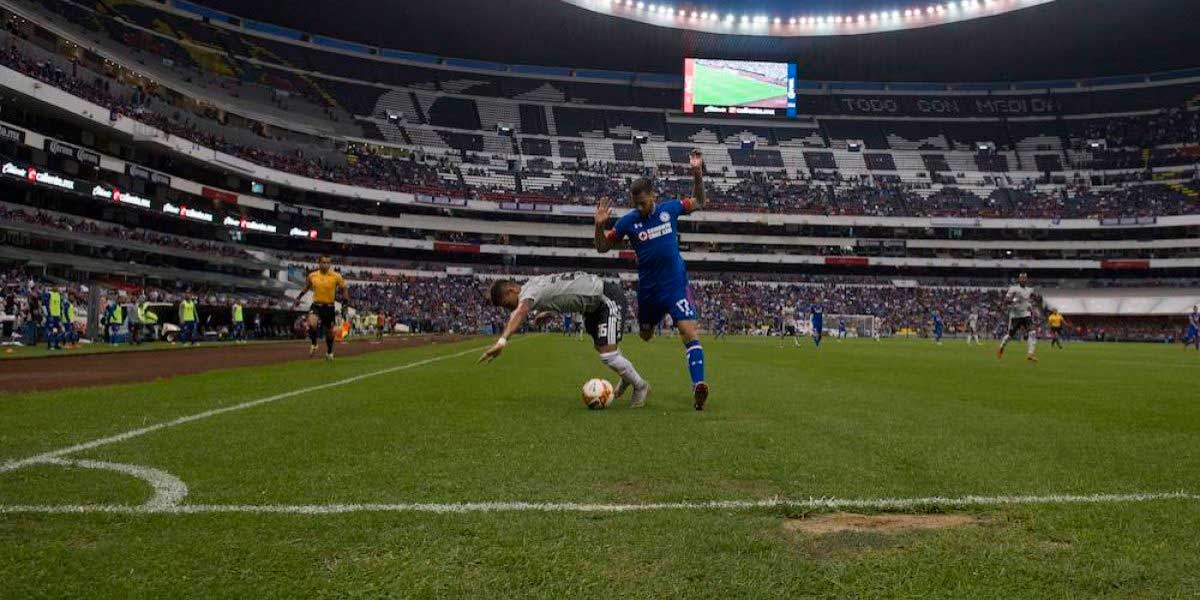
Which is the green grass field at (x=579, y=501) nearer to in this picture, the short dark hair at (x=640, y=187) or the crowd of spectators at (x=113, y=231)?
the short dark hair at (x=640, y=187)

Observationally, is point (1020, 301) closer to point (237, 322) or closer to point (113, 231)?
point (237, 322)

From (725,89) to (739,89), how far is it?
1.25 metres

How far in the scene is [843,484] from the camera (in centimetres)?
356

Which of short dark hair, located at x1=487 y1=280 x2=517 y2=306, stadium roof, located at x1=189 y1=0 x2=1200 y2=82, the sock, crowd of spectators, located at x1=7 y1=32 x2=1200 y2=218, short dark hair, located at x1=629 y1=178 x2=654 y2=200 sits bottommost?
the sock

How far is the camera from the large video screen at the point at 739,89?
2547 inches

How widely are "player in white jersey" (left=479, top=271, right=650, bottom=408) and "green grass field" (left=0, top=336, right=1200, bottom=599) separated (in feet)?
1.86

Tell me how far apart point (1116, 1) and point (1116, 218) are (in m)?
19.0

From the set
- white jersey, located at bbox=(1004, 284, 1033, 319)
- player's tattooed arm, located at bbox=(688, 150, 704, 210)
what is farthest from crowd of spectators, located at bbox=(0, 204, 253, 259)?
white jersey, located at bbox=(1004, 284, 1033, 319)

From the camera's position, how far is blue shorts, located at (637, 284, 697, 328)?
Answer: 7.17 metres

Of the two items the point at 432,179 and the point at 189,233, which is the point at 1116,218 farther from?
the point at 189,233

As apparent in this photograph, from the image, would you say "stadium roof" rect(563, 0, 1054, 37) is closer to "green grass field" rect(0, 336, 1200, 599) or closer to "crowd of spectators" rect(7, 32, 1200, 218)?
"crowd of spectators" rect(7, 32, 1200, 218)

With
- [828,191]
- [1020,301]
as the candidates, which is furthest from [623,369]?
[828,191]

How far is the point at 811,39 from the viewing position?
64.1 metres

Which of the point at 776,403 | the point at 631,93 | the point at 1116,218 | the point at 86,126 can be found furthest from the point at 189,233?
the point at 1116,218
